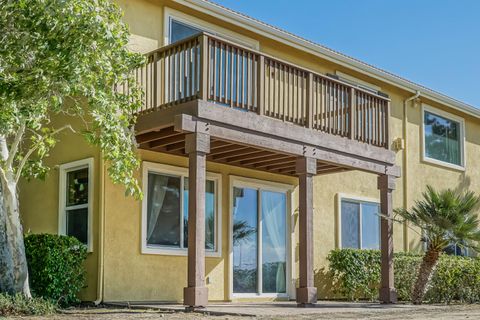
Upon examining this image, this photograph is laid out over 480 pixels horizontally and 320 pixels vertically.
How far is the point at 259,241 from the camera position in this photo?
14844 millimetres

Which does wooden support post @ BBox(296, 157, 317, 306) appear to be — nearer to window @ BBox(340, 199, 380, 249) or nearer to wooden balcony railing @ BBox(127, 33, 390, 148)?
wooden balcony railing @ BBox(127, 33, 390, 148)

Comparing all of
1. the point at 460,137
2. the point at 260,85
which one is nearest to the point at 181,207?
the point at 260,85

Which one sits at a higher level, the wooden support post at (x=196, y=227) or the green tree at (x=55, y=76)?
the green tree at (x=55, y=76)

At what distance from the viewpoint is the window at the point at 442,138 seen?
20203 mm

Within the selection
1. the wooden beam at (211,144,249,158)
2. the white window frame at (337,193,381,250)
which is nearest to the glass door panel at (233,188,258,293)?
the wooden beam at (211,144,249,158)

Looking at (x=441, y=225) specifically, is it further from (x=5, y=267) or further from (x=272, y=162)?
(x=5, y=267)

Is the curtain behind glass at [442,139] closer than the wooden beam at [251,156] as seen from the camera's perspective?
No

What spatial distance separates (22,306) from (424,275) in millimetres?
8105

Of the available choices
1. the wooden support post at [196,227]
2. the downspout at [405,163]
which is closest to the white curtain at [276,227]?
the wooden support post at [196,227]

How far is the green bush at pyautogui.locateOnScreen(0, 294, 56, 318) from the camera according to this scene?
33.5 feet

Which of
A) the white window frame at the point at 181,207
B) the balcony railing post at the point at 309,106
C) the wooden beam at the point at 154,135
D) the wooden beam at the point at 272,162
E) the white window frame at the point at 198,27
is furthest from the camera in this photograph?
the wooden beam at the point at 272,162

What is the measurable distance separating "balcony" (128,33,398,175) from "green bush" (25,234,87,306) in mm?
2225

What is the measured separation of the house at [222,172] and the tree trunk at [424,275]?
741 millimetres

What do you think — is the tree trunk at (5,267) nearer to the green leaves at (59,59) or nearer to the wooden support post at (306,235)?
the green leaves at (59,59)
